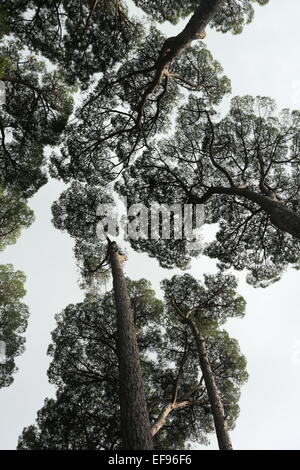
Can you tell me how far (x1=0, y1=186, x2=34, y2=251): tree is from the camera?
9844 mm

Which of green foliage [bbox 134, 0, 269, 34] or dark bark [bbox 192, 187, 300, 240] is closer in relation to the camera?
dark bark [bbox 192, 187, 300, 240]

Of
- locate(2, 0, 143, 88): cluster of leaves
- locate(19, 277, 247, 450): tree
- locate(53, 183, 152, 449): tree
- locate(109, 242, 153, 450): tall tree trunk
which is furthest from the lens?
locate(19, 277, 247, 450): tree

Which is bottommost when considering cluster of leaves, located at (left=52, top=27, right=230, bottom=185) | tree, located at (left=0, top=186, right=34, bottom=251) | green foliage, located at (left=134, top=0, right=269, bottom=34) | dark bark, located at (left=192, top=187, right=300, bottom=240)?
dark bark, located at (left=192, top=187, right=300, bottom=240)

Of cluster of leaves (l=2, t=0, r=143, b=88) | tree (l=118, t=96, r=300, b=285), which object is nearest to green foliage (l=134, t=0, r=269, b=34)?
cluster of leaves (l=2, t=0, r=143, b=88)

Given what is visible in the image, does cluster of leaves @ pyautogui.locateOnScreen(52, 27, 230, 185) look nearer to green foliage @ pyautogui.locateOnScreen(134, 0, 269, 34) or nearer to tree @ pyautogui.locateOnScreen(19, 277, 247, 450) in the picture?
green foliage @ pyautogui.locateOnScreen(134, 0, 269, 34)

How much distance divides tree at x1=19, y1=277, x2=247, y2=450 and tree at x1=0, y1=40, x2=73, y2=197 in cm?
487

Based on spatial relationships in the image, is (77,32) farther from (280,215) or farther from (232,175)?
(280,215)

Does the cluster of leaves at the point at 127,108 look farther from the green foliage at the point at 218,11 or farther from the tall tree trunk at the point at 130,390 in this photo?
the tall tree trunk at the point at 130,390

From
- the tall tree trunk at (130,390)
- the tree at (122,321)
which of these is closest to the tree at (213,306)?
the tree at (122,321)

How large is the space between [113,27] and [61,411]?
463 inches

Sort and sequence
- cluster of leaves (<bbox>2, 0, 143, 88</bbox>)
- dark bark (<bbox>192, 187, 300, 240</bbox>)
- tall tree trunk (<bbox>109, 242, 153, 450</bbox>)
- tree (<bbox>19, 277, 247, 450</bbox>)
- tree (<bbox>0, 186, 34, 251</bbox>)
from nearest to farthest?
1. tall tree trunk (<bbox>109, 242, 153, 450</bbox>)
2. dark bark (<bbox>192, 187, 300, 240</bbox>)
3. cluster of leaves (<bbox>2, 0, 143, 88</bbox>)
4. tree (<bbox>19, 277, 247, 450</bbox>)
5. tree (<bbox>0, 186, 34, 251</bbox>)

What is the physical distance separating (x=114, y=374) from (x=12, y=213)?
6.48m

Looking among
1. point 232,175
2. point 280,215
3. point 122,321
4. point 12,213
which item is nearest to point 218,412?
point 122,321
